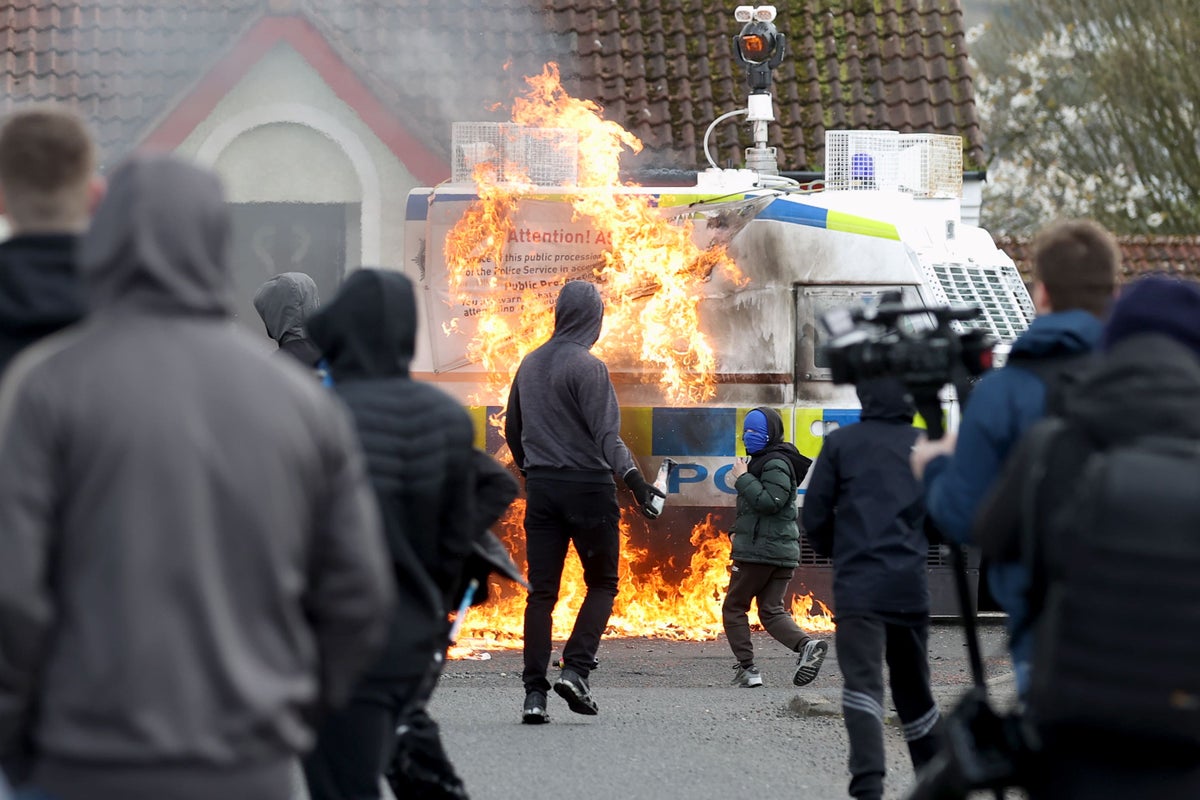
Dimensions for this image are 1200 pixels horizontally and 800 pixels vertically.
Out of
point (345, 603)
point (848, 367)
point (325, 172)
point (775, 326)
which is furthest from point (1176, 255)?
point (345, 603)

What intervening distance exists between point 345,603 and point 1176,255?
84.0 feet

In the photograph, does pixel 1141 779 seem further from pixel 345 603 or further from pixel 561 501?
pixel 561 501

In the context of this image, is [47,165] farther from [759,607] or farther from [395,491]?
[759,607]

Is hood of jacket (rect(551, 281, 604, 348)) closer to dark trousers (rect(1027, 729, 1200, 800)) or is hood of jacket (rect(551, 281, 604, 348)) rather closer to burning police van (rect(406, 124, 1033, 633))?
burning police van (rect(406, 124, 1033, 633))

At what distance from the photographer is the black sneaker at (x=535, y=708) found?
8.54 meters

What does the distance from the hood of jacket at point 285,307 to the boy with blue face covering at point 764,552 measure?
3048 millimetres

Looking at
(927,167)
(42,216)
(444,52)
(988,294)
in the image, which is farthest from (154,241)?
(444,52)

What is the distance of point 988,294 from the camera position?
1159 centimetres

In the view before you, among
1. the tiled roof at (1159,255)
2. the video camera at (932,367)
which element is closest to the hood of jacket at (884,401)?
the video camera at (932,367)

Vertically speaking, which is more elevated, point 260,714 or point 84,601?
point 84,601

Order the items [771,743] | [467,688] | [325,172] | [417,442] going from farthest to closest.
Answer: [325,172] < [467,688] < [771,743] < [417,442]

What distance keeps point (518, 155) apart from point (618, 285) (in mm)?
1058

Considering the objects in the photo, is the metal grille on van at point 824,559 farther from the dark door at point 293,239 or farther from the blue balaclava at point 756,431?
the dark door at point 293,239

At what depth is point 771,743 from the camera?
8.17 meters
